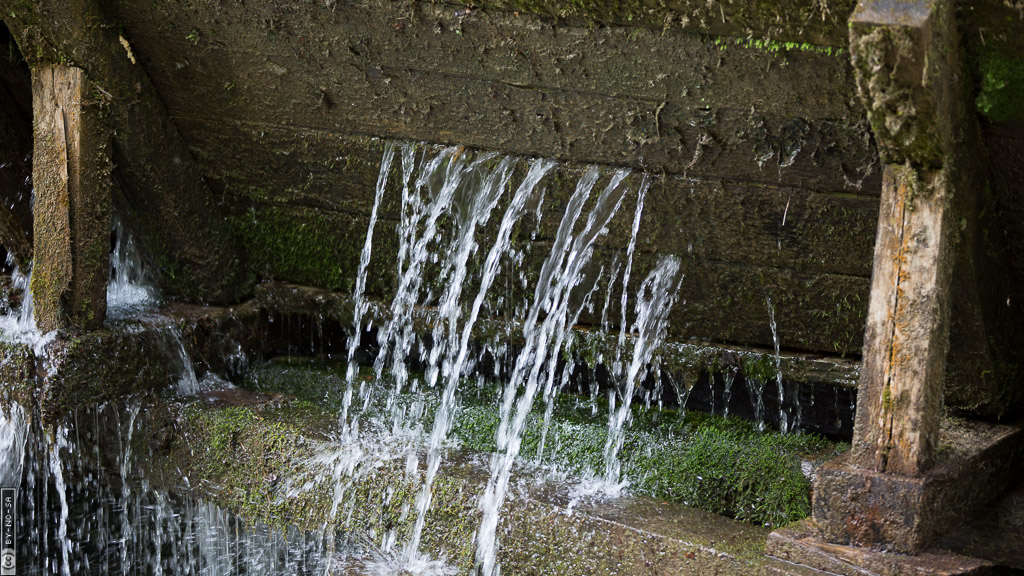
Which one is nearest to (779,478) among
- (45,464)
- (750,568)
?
(750,568)

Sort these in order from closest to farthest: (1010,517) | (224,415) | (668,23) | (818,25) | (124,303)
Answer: (818,25)
(668,23)
(1010,517)
(224,415)
(124,303)

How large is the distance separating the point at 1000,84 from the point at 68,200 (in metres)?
2.54

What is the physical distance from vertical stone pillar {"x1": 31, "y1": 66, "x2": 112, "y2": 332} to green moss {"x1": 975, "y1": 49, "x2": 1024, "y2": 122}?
241 cm

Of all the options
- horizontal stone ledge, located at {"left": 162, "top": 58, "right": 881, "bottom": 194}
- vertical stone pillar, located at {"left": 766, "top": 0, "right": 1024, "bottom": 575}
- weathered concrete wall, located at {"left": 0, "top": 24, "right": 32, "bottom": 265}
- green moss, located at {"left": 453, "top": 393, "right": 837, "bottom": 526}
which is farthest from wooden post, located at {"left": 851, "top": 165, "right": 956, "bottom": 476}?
weathered concrete wall, located at {"left": 0, "top": 24, "right": 32, "bottom": 265}

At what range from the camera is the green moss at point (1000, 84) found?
1832 millimetres

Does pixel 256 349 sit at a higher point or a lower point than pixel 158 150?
lower

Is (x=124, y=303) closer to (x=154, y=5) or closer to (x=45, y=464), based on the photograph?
(x=45, y=464)

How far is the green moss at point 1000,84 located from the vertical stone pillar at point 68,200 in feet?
7.89

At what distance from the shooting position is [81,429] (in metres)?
3.13

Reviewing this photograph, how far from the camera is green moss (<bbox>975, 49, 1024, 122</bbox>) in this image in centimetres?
183

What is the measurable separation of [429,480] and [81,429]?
4.12 ft

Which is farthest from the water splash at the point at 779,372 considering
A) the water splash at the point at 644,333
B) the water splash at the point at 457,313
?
the water splash at the point at 457,313

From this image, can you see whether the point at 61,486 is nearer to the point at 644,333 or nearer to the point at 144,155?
the point at 144,155

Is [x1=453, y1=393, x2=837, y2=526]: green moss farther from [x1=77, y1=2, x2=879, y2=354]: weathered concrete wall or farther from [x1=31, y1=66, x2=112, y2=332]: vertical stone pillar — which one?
[x1=31, y1=66, x2=112, y2=332]: vertical stone pillar
